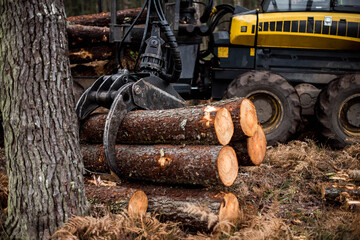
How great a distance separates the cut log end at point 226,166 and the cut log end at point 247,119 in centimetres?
37

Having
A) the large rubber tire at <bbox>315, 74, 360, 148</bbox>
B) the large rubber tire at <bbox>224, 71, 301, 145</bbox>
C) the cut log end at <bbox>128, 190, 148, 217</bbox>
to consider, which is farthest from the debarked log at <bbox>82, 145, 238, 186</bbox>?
the large rubber tire at <bbox>315, 74, 360, 148</bbox>

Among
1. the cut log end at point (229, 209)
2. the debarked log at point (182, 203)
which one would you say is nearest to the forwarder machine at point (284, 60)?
the debarked log at point (182, 203)

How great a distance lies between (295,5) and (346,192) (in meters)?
3.53

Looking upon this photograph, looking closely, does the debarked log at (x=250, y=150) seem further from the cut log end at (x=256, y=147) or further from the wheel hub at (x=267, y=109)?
the wheel hub at (x=267, y=109)

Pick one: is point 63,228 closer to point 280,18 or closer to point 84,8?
point 280,18

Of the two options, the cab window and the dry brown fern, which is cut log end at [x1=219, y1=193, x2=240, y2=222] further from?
the cab window

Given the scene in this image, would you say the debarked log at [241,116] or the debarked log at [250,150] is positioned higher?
the debarked log at [241,116]

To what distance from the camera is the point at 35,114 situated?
2684 millimetres

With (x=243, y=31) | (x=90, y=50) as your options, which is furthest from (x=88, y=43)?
(x=243, y=31)

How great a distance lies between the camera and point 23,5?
262cm

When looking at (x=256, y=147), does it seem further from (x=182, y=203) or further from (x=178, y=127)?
(x=182, y=203)

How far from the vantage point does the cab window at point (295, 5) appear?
5828 millimetres

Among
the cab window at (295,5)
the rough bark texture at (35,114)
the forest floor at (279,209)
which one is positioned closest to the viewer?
the rough bark texture at (35,114)

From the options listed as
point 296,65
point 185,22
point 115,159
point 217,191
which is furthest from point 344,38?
point 115,159
